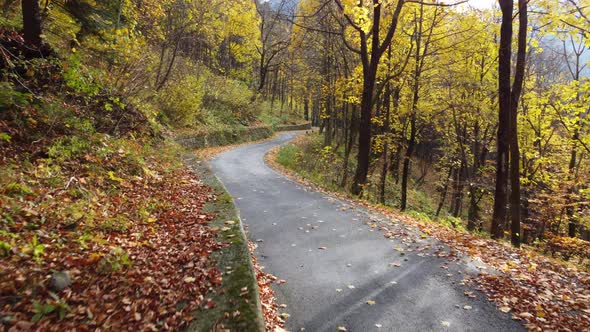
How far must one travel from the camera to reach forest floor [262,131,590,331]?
14.5ft

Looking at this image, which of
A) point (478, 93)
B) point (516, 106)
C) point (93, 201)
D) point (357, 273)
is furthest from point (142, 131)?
point (478, 93)

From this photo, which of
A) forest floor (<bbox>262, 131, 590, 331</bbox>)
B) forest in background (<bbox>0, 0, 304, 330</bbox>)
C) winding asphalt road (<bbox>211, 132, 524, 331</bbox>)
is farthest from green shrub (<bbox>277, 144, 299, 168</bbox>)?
forest floor (<bbox>262, 131, 590, 331</bbox>)

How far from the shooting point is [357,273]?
5574mm

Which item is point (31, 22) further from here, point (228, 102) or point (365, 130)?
point (228, 102)

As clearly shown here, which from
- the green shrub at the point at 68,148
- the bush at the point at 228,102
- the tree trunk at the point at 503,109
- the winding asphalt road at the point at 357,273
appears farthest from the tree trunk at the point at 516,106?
the bush at the point at 228,102

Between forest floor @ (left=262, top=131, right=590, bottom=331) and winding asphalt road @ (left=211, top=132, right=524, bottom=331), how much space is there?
0.10 m

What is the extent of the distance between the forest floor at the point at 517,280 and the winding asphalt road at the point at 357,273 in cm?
10

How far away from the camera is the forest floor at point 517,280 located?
14.5 ft

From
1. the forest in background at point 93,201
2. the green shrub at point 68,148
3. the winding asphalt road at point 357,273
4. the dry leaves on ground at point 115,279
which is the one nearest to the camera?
the dry leaves on ground at point 115,279

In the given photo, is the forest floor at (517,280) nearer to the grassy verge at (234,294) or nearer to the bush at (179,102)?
the grassy verge at (234,294)

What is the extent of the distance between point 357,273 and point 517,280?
8.36ft

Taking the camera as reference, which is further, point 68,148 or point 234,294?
point 68,148

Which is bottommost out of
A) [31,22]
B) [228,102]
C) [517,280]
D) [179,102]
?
[517,280]

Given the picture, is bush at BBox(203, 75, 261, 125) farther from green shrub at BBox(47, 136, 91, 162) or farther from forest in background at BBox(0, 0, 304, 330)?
green shrub at BBox(47, 136, 91, 162)
